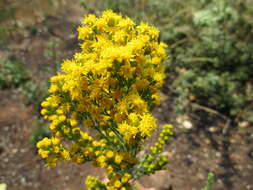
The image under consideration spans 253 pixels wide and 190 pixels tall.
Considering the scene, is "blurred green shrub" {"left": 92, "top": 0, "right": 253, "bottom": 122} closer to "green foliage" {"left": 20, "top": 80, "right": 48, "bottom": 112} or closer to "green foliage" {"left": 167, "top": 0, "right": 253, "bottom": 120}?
"green foliage" {"left": 167, "top": 0, "right": 253, "bottom": 120}

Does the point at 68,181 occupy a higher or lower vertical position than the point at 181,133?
lower

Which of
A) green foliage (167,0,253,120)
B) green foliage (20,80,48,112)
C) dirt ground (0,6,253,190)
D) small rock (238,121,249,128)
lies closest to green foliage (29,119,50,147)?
dirt ground (0,6,253,190)

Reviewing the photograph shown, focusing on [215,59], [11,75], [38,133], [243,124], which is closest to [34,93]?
[11,75]

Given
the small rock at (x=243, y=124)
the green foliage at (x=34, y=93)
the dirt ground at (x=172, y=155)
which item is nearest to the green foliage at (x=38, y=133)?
the dirt ground at (x=172, y=155)

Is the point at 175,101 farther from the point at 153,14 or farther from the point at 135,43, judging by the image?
the point at 135,43

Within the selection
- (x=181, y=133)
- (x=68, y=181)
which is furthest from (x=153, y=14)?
(x=68, y=181)

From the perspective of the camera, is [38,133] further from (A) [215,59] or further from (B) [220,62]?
(B) [220,62]
